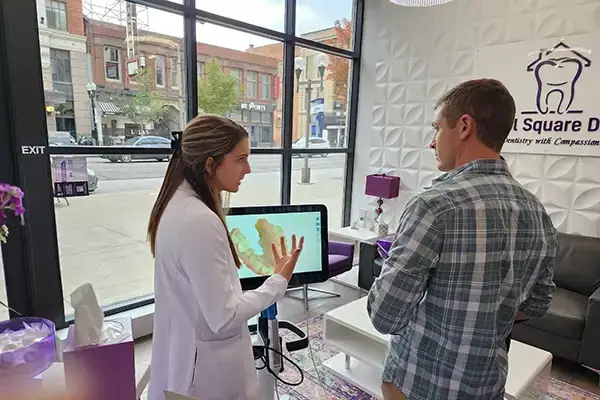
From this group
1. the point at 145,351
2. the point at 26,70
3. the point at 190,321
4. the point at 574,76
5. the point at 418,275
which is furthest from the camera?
the point at 574,76

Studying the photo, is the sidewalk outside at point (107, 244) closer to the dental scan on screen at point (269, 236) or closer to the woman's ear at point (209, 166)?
the dental scan on screen at point (269, 236)

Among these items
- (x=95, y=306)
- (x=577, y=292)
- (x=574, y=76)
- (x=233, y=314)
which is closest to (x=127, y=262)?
(x=95, y=306)

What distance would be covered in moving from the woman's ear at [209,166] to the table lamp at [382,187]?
3.23 m

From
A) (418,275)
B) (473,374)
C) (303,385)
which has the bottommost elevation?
(303,385)

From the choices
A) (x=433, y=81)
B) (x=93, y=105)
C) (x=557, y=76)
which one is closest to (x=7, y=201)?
(x=93, y=105)

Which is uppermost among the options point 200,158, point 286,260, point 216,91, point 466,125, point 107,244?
point 216,91

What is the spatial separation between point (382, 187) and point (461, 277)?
329 centimetres

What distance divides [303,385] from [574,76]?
3174 millimetres

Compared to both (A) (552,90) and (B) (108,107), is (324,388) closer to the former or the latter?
(B) (108,107)

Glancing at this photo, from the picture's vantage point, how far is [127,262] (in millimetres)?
3271

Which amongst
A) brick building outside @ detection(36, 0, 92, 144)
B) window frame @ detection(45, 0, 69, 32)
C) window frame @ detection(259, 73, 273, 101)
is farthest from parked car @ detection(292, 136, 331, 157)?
window frame @ detection(45, 0, 69, 32)

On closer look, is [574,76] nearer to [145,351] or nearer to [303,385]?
[303,385]

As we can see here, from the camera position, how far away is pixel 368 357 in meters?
2.26

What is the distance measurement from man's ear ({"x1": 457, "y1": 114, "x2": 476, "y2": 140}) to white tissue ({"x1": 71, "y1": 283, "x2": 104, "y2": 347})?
3.63 feet
